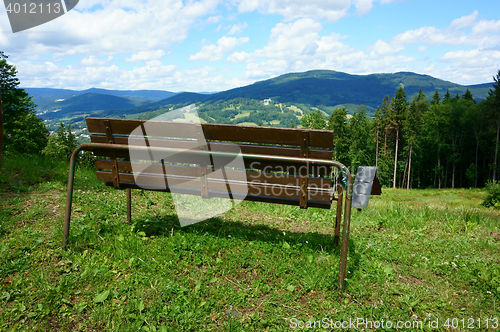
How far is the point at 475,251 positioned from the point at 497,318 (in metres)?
1.70

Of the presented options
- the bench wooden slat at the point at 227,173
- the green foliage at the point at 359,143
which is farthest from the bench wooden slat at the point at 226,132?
the green foliage at the point at 359,143

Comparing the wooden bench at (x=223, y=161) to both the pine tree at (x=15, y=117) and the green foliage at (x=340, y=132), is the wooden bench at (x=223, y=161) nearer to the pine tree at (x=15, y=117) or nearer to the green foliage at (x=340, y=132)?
the pine tree at (x=15, y=117)

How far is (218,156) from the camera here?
361cm

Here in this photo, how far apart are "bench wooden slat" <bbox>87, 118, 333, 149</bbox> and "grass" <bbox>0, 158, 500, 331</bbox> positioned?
4.62 ft

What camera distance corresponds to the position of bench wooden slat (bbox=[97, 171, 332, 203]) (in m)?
3.58

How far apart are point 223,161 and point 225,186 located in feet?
1.13

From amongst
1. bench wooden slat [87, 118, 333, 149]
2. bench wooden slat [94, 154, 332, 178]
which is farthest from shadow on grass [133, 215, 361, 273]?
bench wooden slat [87, 118, 333, 149]

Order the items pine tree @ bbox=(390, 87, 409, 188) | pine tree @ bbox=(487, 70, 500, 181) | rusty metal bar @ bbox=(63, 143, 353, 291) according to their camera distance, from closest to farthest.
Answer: rusty metal bar @ bbox=(63, 143, 353, 291), pine tree @ bbox=(487, 70, 500, 181), pine tree @ bbox=(390, 87, 409, 188)

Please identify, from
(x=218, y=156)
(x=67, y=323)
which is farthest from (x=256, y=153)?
(x=67, y=323)

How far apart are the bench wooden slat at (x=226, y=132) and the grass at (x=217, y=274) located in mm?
1408

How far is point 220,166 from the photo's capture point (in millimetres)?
3688

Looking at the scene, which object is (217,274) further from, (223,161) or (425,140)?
(425,140)

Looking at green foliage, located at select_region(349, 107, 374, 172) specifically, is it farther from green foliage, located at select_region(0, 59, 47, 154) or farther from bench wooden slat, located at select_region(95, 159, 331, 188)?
bench wooden slat, located at select_region(95, 159, 331, 188)

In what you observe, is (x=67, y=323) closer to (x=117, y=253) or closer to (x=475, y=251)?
(x=117, y=253)
